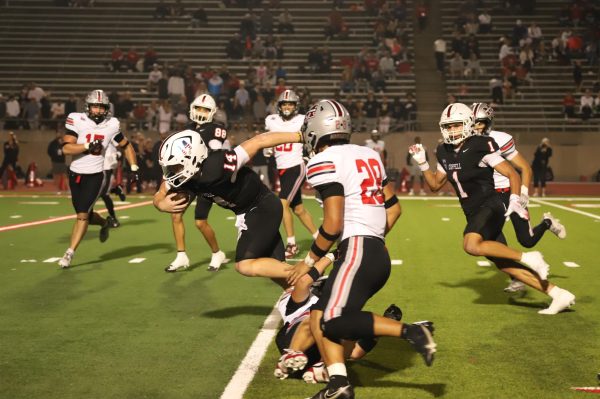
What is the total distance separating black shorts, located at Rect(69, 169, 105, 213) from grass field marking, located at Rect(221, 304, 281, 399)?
12.6ft

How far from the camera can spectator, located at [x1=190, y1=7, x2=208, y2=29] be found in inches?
1330

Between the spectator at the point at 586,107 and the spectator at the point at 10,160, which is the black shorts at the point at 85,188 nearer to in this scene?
the spectator at the point at 10,160

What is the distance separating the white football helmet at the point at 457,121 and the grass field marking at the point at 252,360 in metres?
2.22

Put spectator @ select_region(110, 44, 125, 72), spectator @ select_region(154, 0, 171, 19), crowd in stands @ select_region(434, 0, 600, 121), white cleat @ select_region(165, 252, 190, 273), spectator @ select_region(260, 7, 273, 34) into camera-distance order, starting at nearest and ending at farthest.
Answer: white cleat @ select_region(165, 252, 190, 273) < crowd in stands @ select_region(434, 0, 600, 121) < spectator @ select_region(110, 44, 125, 72) < spectator @ select_region(260, 7, 273, 34) < spectator @ select_region(154, 0, 171, 19)

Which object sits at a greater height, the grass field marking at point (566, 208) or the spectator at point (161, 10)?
the spectator at point (161, 10)

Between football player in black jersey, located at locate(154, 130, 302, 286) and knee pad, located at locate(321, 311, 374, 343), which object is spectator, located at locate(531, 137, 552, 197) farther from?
knee pad, located at locate(321, 311, 374, 343)

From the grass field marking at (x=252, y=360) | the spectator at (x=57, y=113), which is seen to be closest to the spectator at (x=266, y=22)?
the spectator at (x=57, y=113)

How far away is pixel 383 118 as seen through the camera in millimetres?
27594

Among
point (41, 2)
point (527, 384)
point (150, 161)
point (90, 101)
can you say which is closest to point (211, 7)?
point (41, 2)

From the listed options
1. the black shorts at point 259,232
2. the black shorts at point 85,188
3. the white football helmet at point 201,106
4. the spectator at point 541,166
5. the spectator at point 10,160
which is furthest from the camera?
the spectator at point 10,160

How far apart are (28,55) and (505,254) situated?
29.5 m

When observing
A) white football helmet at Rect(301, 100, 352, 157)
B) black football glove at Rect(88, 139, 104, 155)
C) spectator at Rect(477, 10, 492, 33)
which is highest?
spectator at Rect(477, 10, 492, 33)

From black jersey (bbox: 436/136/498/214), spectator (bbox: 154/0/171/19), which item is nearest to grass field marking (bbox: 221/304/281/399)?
black jersey (bbox: 436/136/498/214)

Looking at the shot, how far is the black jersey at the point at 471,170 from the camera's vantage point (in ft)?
24.2
